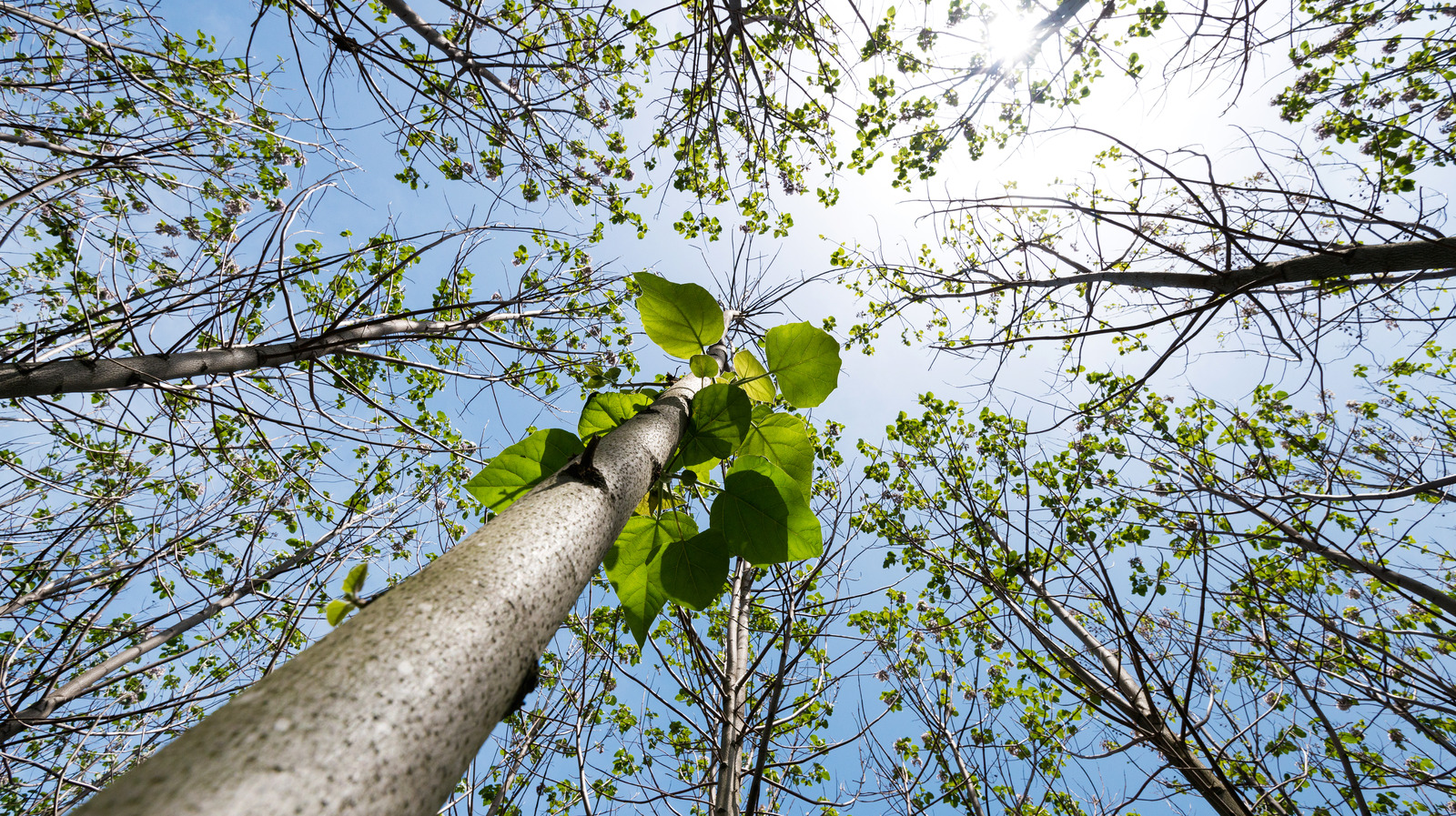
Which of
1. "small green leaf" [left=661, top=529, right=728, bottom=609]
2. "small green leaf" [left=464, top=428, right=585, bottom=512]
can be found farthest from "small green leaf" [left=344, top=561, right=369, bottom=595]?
"small green leaf" [left=661, top=529, right=728, bottom=609]

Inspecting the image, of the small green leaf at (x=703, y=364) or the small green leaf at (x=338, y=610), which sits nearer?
the small green leaf at (x=338, y=610)

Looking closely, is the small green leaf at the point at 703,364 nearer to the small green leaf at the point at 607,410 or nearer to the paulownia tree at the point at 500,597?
the paulownia tree at the point at 500,597

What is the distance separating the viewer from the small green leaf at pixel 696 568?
4.25ft

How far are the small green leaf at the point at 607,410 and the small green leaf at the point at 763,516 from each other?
0.31 metres

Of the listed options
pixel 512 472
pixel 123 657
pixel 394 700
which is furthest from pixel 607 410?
pixel 123 657

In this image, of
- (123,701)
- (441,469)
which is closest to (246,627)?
(123,701)

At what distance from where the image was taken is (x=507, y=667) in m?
0.56

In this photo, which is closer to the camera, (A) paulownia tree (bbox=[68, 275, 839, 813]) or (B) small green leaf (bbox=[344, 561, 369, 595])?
(A) paulownia tree (bbox=[68, 275, 839, 813])

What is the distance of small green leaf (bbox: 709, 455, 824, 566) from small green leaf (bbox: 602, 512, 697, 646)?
104mm

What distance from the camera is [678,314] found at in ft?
4.53

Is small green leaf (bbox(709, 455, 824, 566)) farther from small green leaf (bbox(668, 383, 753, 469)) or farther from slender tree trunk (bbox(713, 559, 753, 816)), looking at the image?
slender tree trunk (bbox(713, 559, 753, 816))

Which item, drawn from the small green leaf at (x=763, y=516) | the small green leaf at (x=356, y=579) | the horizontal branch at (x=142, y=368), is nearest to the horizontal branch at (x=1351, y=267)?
the small green leaf at (x=763, y=516)

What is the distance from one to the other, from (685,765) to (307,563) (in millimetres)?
3984

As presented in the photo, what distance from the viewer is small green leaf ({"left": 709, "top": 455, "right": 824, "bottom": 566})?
1300 millimetres
